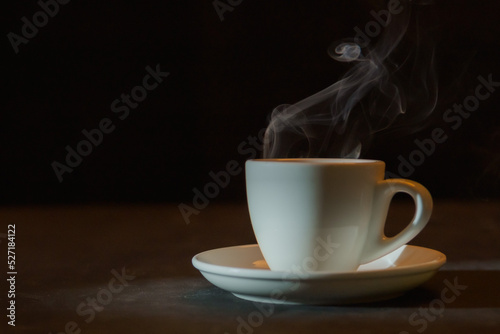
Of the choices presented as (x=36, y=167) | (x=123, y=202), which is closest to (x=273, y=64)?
(x=123, y=202)

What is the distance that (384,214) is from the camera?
2.64 feet

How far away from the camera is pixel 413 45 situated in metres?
2.17
